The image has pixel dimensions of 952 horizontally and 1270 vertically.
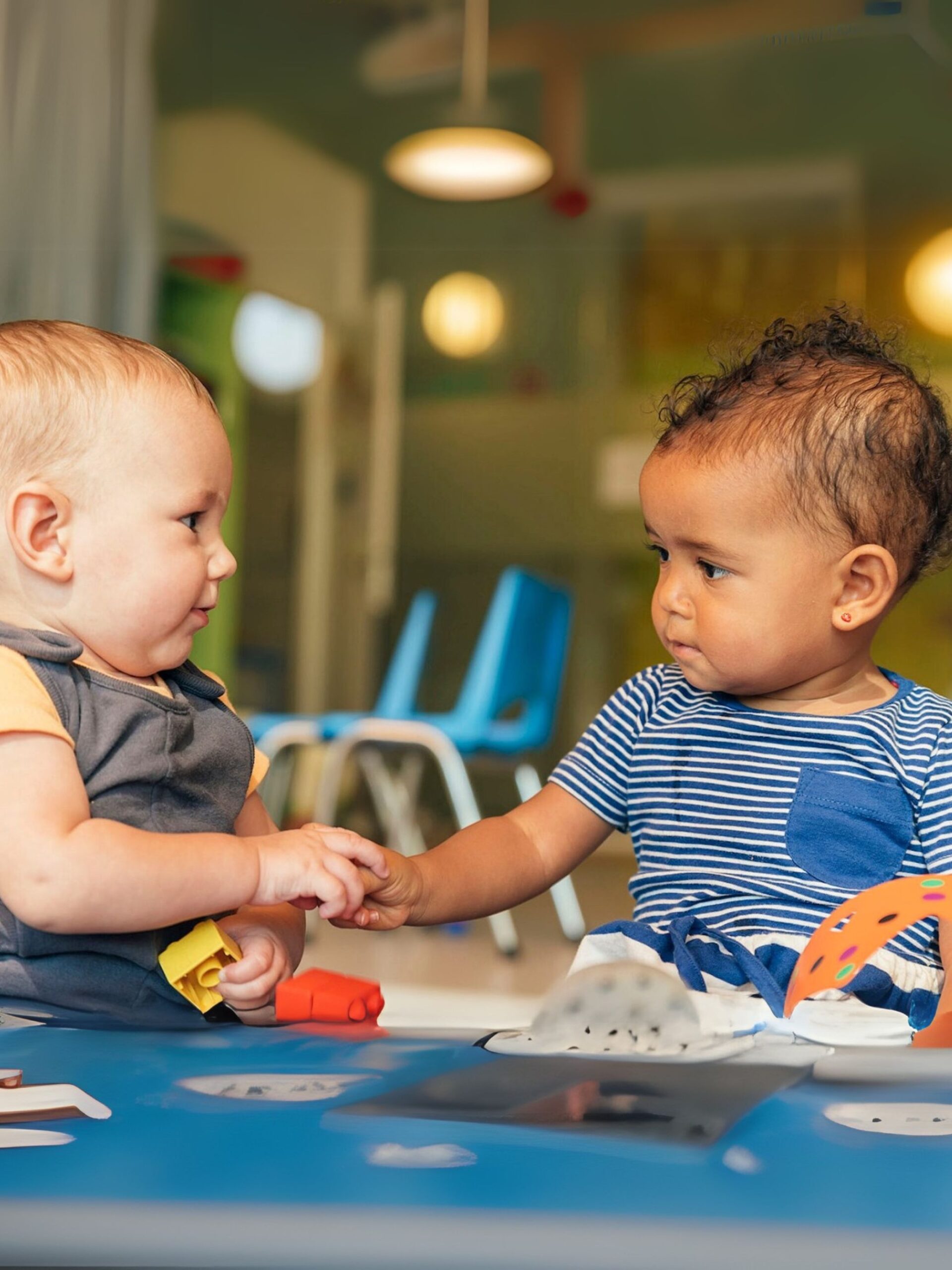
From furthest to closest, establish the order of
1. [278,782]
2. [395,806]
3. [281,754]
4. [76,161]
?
[281,754]
[278,782]
[395,806]
[76,161]

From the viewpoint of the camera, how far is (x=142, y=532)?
73cm

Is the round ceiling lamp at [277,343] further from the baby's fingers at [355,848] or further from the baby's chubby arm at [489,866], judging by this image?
the baby's fingers at [355,848]

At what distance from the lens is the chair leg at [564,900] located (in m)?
2.63

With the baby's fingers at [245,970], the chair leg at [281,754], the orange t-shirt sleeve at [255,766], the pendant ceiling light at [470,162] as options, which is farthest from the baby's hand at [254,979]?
the pendant ceiling light at [470,162]

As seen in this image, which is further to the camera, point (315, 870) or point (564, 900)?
point (564, 900)

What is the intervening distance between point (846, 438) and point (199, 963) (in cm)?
49

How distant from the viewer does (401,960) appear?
234 centimetres

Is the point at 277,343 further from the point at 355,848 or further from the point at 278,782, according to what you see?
the point at 355,848

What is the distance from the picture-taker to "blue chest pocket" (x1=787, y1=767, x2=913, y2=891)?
85 centimetres

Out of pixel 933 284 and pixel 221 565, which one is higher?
pixel 933 284

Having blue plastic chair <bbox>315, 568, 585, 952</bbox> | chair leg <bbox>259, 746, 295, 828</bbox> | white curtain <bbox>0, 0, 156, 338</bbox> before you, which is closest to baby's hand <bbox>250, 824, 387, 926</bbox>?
blue plastic chair <bbox>315, 568, 585, 952</bbox>

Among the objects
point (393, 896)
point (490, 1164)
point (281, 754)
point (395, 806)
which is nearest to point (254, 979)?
point (393, 896)

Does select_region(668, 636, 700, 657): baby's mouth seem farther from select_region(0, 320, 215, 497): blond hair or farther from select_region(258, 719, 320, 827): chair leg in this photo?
select_region(258, 719, 320, 827): chair leg

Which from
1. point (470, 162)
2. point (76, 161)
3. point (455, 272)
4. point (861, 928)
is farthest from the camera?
point (455, 272)
